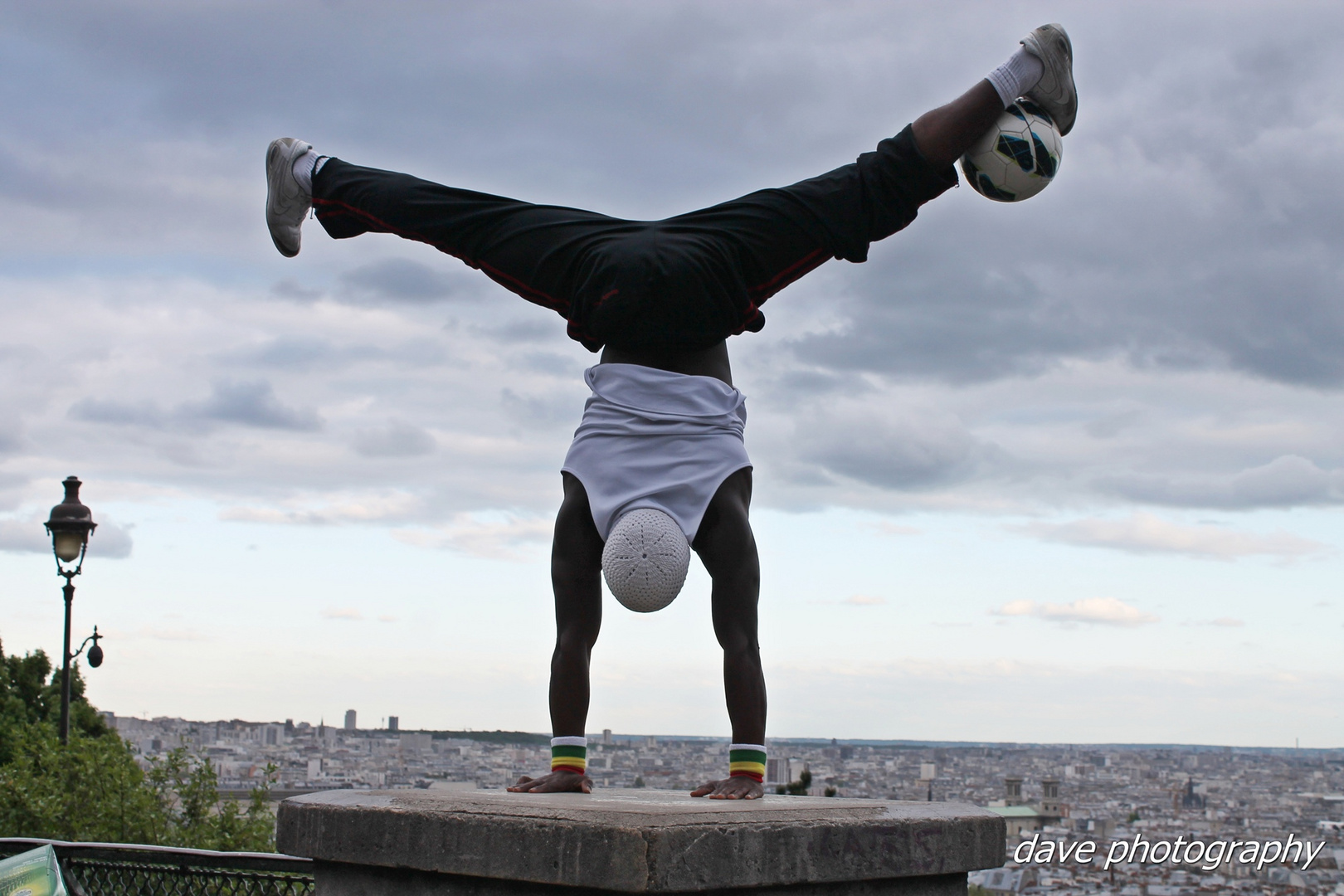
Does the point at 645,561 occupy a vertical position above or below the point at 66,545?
below

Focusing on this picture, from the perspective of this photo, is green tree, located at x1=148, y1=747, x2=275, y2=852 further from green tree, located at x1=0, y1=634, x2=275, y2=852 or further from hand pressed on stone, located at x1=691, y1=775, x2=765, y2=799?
hand pressed on stone, located at x1=691, y1=775, x2=765, y2=799

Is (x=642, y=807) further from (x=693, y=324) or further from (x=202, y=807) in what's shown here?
(x=202, y=807)

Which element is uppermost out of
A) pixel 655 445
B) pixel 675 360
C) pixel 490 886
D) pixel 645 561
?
pixel 675 360

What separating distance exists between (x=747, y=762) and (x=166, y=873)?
3.12 meters

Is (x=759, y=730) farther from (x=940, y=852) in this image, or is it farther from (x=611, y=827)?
(x=611, y=827)

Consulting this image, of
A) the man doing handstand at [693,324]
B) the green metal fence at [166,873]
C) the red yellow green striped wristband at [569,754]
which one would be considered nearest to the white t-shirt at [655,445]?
the man doing handstand at [693,324]

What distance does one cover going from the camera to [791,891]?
3211 millimetres

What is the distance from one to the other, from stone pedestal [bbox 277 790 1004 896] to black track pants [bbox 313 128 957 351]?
161cm

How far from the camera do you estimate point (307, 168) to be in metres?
4.79

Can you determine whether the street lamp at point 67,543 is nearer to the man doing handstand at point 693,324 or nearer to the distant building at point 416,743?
the distant building at point 416,743

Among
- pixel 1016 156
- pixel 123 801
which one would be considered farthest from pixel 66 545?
pixel 1016 156

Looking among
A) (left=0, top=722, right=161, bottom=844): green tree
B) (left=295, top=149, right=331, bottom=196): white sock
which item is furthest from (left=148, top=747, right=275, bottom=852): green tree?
(left=295, top=149, right=331, bottom=196): white sock

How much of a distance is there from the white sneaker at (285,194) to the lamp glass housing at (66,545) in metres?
8.50

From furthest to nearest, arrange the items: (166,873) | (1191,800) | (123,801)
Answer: (1191,800) < (123,801) < (166,873)
